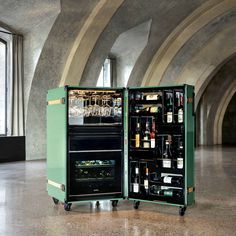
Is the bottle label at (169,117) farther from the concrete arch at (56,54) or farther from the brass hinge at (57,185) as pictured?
the concrete arch at (56,54)

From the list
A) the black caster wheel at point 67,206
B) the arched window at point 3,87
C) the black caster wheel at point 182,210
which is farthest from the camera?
the arched window at point 3,87

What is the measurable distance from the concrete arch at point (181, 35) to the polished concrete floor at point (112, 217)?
11643mm

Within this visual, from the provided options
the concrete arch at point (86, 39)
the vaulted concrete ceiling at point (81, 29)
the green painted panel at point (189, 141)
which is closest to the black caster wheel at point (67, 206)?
the green painted panel at point (189, 141)

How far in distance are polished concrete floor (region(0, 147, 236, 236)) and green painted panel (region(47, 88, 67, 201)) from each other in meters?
0.42

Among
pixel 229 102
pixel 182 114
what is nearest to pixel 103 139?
pixel 182 114

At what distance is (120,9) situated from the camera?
14.9 metres

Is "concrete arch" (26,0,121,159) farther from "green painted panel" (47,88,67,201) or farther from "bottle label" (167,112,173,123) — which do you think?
"bottle label" (167,112,173,123)

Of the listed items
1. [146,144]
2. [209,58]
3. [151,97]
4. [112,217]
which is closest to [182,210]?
[112,217]

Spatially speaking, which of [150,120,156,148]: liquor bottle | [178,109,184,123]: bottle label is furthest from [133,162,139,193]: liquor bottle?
[178,109,184,123]: bottle label

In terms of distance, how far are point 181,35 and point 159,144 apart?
1408cm

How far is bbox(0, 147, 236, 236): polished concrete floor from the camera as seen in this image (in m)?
5.35

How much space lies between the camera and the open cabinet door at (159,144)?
6645mm

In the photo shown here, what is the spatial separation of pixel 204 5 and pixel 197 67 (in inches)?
276

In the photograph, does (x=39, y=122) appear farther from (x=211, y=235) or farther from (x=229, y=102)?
(x=229, y=102)
